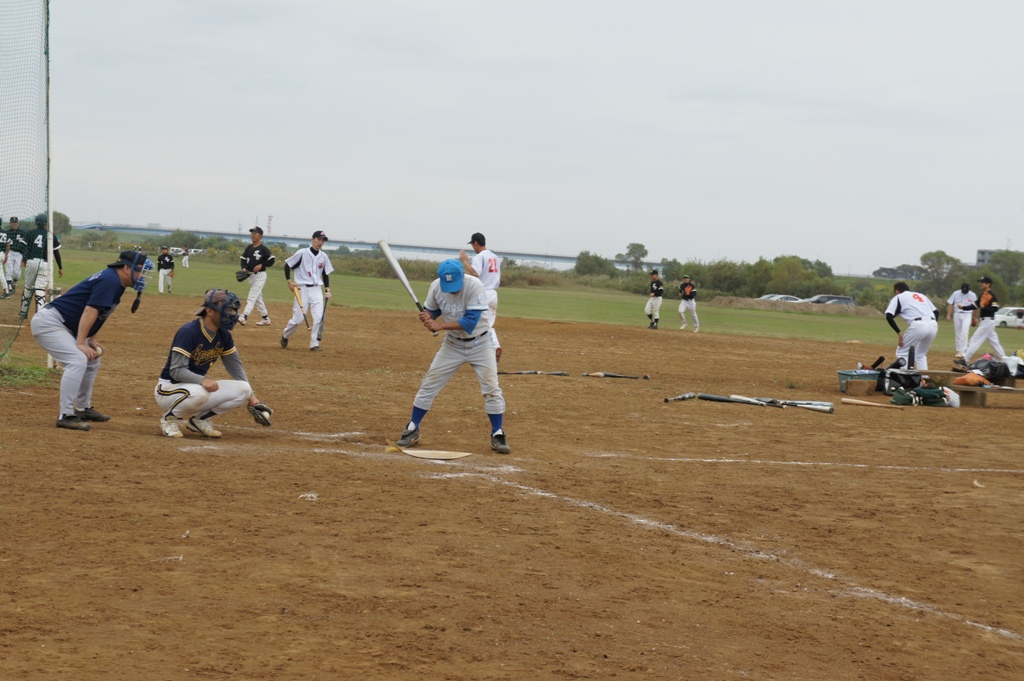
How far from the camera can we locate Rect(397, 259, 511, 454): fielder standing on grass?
30.5ft

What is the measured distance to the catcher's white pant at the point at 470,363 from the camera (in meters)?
9.47

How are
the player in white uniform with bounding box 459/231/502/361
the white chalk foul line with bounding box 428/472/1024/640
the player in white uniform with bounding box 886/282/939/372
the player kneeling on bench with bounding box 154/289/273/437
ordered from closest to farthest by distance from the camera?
the white chalk foul line with bounding box 428/472/1024/640
the player kneeling on bench with bounding box 154/289/273/437
the player in white uniform with bounding box 459/231/502/361
the player in white uniform with bounding box 886/282/939/372

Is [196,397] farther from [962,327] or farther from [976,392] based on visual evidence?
[962,327]

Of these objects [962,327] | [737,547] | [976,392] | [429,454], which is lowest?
[737,547]

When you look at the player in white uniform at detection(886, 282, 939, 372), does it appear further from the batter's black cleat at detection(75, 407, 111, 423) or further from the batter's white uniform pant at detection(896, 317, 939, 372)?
the batter's black cleat at detection(75, 407, 111, 423)

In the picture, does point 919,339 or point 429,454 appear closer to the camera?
point 429,454

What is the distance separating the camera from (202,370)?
9156 millimetres

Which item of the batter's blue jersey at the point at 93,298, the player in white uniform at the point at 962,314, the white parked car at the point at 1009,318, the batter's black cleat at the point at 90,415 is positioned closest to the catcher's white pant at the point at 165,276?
the player in white uniform at the point at 962,314

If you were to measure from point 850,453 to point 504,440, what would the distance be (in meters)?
3.96

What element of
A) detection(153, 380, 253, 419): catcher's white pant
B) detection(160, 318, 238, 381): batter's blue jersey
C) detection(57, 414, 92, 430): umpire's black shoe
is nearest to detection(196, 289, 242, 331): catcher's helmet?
detection(160, 318, 238, 381): batter's blue jersey

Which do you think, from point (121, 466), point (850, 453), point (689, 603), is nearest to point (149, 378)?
point (121, 466)

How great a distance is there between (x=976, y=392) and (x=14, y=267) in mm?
16229

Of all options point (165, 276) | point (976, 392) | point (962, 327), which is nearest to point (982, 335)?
point (962, 327)

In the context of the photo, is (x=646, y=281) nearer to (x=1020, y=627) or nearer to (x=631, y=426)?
(x=631, y=426)
